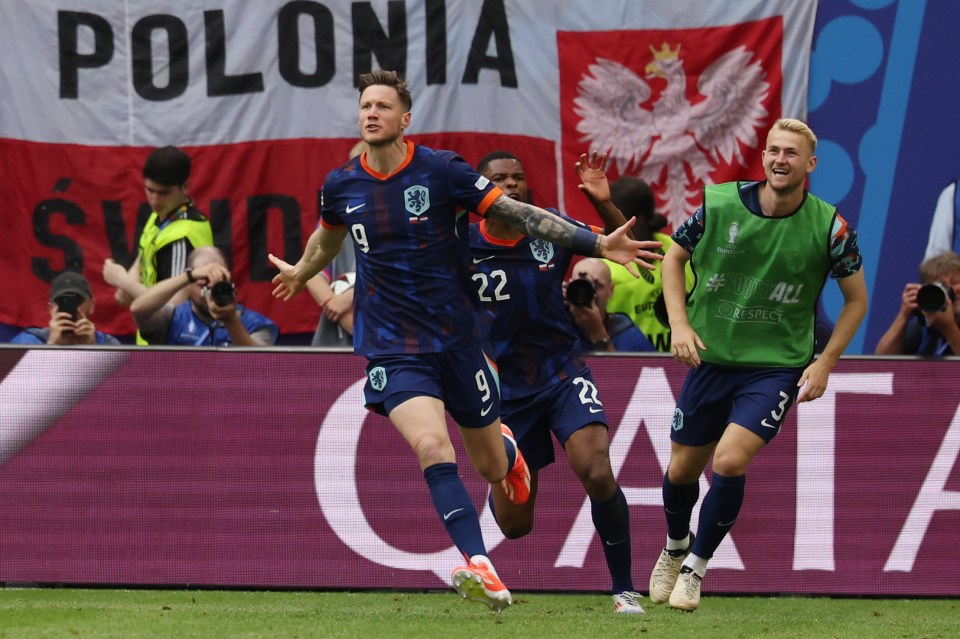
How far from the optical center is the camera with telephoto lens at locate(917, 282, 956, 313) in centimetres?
901

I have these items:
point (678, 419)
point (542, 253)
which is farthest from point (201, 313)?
point (678, 419)

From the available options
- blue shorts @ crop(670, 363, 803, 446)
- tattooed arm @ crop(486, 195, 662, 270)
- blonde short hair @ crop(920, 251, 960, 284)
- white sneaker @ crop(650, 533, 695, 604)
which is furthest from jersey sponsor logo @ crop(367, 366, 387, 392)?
blonde short hair @ crop(920, 251, 960, 284)

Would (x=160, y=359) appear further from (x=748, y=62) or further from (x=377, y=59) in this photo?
(x=748, y=62)

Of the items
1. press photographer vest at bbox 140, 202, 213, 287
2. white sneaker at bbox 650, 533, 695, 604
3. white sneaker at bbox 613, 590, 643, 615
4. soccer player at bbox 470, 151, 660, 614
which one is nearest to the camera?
white sneaker at bbox 613, 590, 643, 615

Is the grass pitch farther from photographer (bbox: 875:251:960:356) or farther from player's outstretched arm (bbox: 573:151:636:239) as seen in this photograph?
player's outstretched arm (bbox: 573:151:636:239)

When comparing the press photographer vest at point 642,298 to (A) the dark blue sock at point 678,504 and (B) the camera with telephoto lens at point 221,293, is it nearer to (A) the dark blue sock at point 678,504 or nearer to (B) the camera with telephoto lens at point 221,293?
(A) the dark blue sock at point 678,504

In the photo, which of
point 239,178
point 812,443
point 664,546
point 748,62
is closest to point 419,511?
point 664,546

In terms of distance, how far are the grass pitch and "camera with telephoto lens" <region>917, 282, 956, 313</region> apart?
65.3 inches

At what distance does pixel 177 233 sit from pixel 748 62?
13.6ft

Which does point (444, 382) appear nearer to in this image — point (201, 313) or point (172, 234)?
point (201, 313)

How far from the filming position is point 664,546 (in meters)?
9.03

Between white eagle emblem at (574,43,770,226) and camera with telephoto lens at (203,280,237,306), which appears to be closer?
camera with telephoto lens at (203,280,237,306)

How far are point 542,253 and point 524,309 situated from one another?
31 centimetres

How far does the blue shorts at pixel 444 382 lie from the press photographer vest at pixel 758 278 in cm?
121
